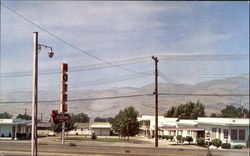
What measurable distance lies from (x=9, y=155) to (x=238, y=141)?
20.6 meters

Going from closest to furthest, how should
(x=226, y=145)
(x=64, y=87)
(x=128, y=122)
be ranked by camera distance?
1. (x=64, y=87)
2. (x=226, y=145)
3. (x=128, y=122)

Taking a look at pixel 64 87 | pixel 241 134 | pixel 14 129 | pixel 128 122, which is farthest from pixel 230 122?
pixel 128 122

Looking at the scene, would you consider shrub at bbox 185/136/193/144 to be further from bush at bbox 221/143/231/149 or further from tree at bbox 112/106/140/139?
bush at bbox 221/143/231/149

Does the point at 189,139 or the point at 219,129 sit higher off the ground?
the point at 219,129

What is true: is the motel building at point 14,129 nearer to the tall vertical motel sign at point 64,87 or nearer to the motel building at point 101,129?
the tall vertical motel sign at point 64,87

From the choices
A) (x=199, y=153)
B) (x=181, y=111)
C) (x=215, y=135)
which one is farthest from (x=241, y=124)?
(x=181, y=111)

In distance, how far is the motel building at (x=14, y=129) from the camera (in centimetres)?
2938

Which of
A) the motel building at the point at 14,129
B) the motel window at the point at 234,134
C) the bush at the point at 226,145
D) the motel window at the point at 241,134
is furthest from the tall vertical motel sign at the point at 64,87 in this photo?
the motel window at the point at 241,134

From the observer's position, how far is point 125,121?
51844 mm

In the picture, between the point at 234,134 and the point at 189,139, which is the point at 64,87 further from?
the point at 189,139

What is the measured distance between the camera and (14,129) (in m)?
33.1

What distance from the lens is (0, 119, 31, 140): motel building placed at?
29.4 metres

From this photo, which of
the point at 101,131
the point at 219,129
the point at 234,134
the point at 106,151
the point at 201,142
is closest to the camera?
the point at 106,151

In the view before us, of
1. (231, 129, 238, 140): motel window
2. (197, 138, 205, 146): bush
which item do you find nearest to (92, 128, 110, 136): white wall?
(197, 138, 205, 146): bush
